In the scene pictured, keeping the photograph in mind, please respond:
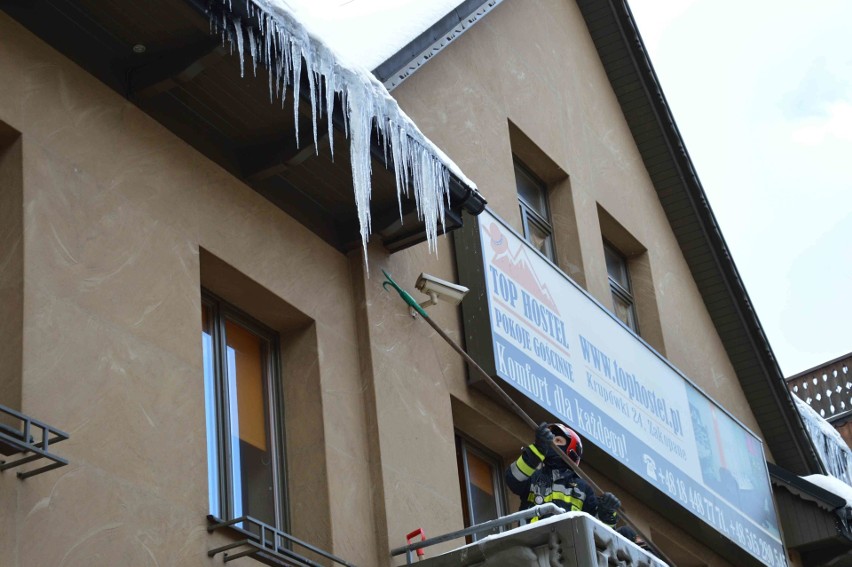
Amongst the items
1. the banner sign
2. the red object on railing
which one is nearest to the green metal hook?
the banner sign

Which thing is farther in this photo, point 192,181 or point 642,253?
point 642,253

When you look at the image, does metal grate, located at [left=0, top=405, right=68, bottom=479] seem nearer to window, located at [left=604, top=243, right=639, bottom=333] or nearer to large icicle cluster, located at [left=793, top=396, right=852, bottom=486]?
window, located at [left=604, top=243, right=639, bottom=333]

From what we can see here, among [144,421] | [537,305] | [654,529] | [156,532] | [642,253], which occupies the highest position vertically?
[642,253]

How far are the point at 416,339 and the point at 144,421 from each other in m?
3.82

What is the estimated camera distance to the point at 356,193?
39.5ft

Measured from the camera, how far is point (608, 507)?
12.1m

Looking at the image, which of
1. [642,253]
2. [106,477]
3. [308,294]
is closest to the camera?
[106,477]

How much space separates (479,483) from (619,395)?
87.7 inches

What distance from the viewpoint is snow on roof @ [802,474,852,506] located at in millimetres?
19894

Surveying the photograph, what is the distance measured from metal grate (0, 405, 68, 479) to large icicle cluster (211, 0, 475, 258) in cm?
309

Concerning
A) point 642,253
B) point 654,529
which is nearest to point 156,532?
point 654,529

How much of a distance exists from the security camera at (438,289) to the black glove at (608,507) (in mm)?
2231

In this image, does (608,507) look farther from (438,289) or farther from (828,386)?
(828,386)

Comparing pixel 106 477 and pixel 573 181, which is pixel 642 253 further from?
pixel 106 477
